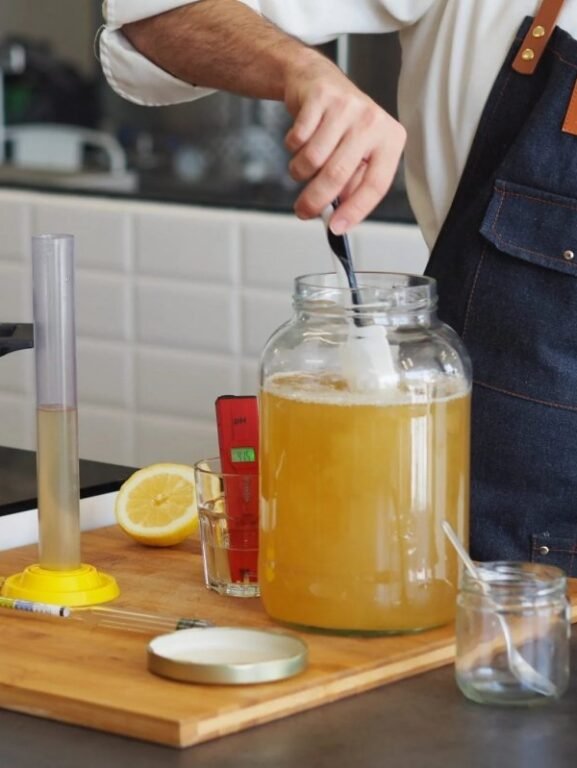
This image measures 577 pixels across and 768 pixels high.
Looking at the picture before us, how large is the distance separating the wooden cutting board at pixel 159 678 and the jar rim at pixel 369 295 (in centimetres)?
24

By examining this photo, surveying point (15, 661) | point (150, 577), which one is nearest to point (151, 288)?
point (150, 577)

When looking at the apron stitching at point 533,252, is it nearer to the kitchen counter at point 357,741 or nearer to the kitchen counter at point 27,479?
the kitchen counter at point 27,479

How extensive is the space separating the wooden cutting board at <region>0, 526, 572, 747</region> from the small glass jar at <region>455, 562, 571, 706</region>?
73mm

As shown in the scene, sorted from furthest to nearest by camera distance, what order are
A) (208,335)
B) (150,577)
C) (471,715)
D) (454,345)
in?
(208,335)
(150,577)
(454,345)
(471,715)

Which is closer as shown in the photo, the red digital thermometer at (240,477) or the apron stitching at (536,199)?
the red digital thermometer at (240,477)

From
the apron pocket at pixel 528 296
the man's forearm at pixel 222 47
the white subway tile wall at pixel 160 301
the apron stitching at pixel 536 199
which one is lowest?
the white subway tile wall at pixel 160 301

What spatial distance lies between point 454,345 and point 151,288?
1927 millimetres

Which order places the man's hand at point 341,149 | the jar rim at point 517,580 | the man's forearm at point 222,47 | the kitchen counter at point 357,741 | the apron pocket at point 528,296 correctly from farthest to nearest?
the apron pocket at point 528,296
the man's forearm at point 222,47
the man's hand at point 341,149
the jar rim at point 517,580
the kitchen counter at point 357,741

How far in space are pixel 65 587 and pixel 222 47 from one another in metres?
0.54

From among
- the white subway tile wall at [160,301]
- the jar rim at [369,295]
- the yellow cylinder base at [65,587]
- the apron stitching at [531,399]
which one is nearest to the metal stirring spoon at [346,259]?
the jar rim at [369,295]

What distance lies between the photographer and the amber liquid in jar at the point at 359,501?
1165 mm

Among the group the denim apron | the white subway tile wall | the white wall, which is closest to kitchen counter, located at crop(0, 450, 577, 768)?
the denim apron

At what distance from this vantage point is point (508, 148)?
1.63m

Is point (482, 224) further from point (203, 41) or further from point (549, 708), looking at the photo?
point (549, 708)
